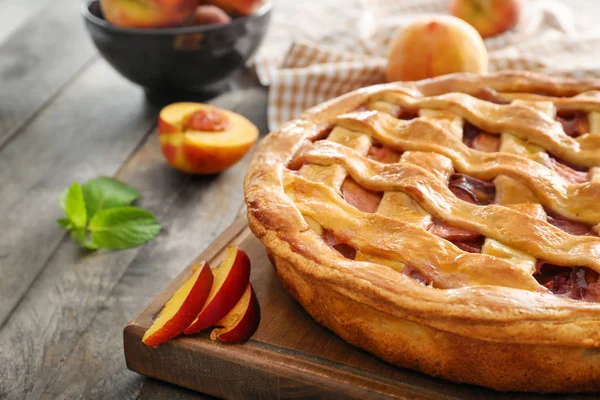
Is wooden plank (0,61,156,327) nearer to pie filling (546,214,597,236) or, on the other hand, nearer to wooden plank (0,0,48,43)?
wooden plank (0,0,48,43)

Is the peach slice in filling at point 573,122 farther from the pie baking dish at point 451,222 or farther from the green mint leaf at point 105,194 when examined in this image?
the green mint leaf at point 105,194

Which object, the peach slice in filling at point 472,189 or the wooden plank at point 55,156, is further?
the wooden plank at point 55,156

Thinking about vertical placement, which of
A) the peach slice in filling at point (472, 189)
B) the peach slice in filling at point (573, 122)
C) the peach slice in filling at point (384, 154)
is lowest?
the peach slice in filling at point (384, 154)

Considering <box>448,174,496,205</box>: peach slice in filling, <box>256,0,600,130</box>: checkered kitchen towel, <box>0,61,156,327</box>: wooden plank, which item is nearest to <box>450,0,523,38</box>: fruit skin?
<box>256,0,600,130</box>: checkered kitchen towel

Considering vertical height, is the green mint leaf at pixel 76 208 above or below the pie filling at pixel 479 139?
below

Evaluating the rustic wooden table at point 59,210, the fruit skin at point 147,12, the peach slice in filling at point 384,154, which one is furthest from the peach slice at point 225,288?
the fruit skin at point 147,12

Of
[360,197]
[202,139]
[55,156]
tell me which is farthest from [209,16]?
[360,197]

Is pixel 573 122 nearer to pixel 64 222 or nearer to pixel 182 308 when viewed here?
pixel 182 308
